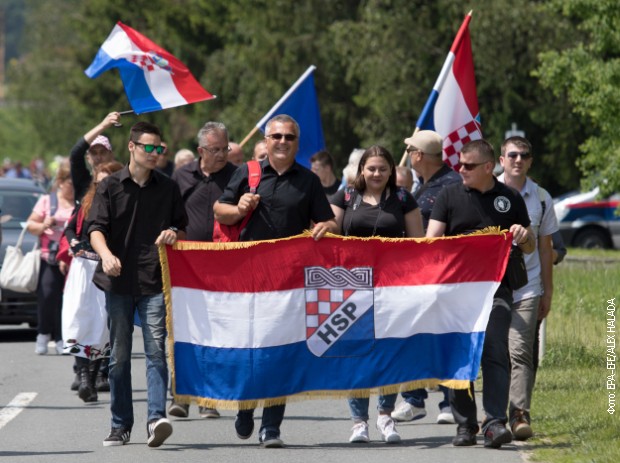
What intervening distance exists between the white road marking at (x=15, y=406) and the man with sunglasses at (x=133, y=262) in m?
1.49

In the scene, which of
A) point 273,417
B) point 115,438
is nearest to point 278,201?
point 273,417

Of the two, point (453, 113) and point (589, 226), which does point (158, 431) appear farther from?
point (589, 226)

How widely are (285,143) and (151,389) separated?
1727mm

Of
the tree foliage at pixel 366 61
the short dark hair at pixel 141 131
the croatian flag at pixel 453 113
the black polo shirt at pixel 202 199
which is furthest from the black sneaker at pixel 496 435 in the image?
the tree foliage at pixel 366 61

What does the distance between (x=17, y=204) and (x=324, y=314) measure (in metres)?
10.0

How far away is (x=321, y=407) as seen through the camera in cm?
1145

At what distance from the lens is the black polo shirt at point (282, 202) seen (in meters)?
9.06

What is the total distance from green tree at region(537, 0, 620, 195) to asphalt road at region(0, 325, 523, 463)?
626 inches

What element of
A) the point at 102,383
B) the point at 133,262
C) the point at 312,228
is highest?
the point at 312,228

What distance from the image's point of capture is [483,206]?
29.9ft

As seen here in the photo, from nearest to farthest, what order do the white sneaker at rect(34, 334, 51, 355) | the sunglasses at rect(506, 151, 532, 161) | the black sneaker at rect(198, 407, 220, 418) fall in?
the sunglasses at rect(506, 151, 532, 161), the black sneaker at rect(198, 407, 220, 418), the white sneaker at rect(34, 334, 51, 355)

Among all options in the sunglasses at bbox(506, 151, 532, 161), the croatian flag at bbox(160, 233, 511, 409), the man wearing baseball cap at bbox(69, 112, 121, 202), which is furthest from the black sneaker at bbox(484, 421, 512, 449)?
the man wearing baseball cap at bbox(69, 112, 121, 202)

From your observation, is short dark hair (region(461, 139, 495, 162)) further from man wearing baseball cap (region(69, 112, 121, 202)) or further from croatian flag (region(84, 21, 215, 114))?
croatian flag (region(84, 21, 215, 114))

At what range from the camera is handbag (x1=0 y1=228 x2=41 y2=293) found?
15141 millimetres
